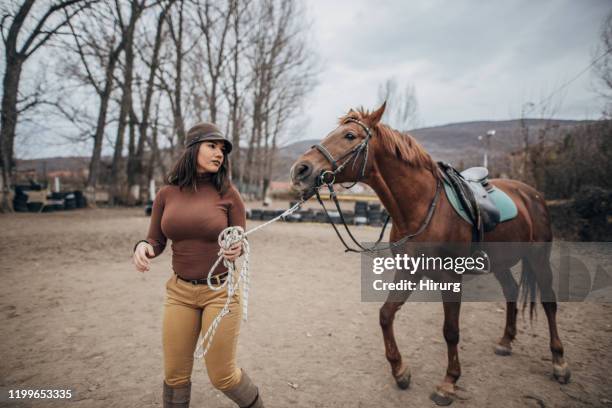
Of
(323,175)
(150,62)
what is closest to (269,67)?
(150,62)

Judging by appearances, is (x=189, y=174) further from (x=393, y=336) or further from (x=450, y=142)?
(x=450, y=142)

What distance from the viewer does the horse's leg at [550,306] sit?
9.57ft

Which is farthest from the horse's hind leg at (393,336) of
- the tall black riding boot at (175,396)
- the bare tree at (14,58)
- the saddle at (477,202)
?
the bare tree at (14,58)

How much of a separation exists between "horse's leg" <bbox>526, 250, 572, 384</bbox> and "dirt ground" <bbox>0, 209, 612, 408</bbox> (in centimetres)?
12

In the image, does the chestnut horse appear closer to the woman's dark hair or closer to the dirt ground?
the dirt ground

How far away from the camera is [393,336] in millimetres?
2771

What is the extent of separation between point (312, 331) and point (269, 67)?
19910 mm

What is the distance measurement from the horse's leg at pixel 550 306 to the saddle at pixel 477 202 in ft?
2.21

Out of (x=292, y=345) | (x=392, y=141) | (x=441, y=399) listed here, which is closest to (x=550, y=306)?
(x=441, y=399)

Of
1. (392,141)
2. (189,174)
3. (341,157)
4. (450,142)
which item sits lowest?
(189,174)

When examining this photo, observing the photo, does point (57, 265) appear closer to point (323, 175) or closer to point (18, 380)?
point (18, 380)

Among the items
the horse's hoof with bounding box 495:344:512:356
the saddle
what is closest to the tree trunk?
the saddle

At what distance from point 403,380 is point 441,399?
31cm

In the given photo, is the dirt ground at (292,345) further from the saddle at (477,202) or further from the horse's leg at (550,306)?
the saddle at (477,202)
